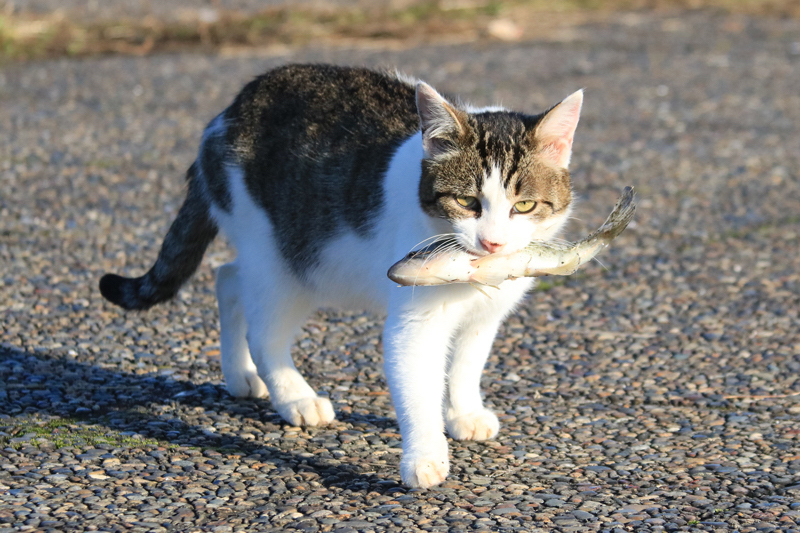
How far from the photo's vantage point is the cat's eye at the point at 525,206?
144 inches

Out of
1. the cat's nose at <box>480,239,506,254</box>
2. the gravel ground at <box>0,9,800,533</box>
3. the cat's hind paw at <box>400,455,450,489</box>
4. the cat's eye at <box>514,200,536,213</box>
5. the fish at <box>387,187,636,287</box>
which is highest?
the cat's eye at <box>514,200,536,213</box>

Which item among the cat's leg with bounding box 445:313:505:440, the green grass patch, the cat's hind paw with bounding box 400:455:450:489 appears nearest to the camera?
the cat's hind paw with bounding box 400:455:450:489

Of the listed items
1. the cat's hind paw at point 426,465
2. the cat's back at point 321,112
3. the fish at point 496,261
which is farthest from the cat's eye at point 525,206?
the cat's hind paw at point 426,465

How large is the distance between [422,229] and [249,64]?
790cm

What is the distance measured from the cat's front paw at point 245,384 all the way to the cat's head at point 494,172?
133 centimetres

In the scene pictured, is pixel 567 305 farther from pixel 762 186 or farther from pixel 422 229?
pixel 762 186

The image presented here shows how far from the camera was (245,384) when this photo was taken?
15.0 ft

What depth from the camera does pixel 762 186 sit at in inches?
315

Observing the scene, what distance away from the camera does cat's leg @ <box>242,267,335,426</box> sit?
14.0 ft

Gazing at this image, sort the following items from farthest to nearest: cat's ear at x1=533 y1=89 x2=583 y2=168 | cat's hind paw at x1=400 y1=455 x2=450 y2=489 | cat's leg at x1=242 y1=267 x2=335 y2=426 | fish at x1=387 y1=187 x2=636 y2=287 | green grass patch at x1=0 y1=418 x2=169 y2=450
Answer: cat's leg at x1=242 y1=267 x2=335 y2=426 → green grass patch at x1=0 y1=418 x2=169 y2=450 → cat's ear at x1=533 y1=89 x2=583 y2=168 → cat's hind paw at x1=400 y1=455 x2=450 y2=489 → fish at x1=387 y1=187 x2=636 y2=287

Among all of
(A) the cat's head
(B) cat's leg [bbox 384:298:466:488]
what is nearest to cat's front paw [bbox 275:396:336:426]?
(B) cat's leg [bbox 384:298:466:488]

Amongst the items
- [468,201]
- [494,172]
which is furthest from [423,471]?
[494,172]

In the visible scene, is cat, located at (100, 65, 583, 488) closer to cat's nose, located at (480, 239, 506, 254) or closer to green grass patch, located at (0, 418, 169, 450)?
cat's nose, located at (480, 239, 506, 254)

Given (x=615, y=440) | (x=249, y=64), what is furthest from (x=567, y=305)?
(x=249, y=64)
